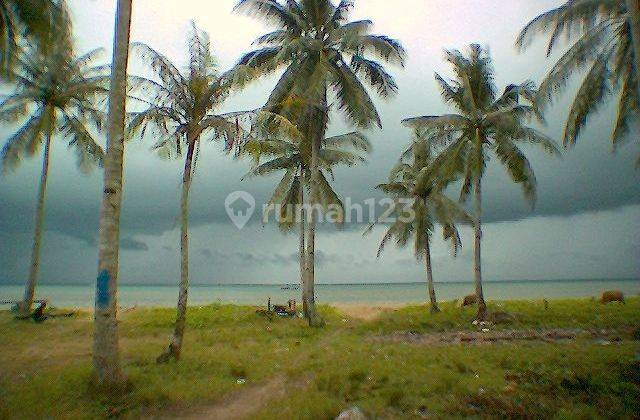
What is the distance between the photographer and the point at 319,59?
17.1m

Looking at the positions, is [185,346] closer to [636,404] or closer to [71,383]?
[71,383]

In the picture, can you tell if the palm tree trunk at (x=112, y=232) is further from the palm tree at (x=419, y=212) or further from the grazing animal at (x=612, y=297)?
the grazing animal at (x=612, y=297)

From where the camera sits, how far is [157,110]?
401 inches

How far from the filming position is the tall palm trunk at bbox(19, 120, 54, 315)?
1775cm

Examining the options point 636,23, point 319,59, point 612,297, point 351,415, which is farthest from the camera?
point 612,297

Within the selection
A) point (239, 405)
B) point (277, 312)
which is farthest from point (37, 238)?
point (239, 405)

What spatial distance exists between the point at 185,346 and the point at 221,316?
843 centimetres

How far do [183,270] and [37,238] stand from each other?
12.6 m

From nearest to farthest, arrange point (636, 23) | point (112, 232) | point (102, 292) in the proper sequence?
point (102, 292)
point (112, 232)
point (636, 23)

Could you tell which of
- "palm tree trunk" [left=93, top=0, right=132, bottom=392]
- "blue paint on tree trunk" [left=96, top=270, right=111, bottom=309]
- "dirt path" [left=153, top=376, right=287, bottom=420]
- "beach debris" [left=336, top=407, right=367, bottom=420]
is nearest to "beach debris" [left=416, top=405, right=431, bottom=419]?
"beach debris" [left=336, top=407, right=367, bottom=420]

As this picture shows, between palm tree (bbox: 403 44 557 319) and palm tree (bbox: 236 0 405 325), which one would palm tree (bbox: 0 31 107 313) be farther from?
palm tree (bbox: 403 44 557 319)

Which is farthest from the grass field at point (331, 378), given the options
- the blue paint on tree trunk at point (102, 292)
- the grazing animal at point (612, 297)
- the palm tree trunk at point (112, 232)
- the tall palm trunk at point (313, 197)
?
the grazing animal at point (612, 297)

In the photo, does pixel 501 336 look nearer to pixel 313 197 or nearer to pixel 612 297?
pixel 313 197

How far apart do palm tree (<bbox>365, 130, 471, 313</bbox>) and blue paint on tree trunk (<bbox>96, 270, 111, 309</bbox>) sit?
16.9 meters
